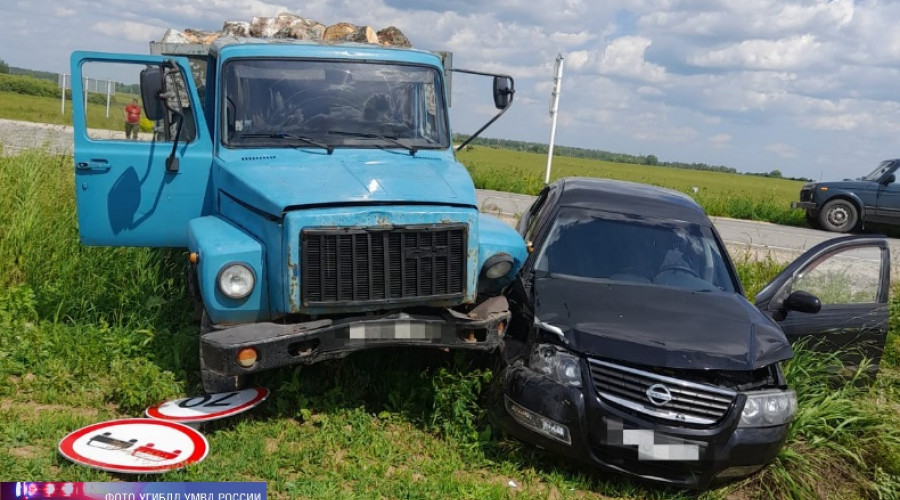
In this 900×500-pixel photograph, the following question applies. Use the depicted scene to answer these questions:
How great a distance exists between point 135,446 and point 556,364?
108 inches

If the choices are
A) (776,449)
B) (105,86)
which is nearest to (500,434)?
(776,449)

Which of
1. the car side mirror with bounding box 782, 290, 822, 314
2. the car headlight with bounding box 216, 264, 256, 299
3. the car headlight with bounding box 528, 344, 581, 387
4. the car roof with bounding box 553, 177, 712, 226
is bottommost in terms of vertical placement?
the car headlight with bounding box 528, 344, 581, 387

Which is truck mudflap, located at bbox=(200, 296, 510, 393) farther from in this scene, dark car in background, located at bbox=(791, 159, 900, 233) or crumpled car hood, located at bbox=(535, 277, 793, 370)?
dark car in background, located at bbox=(791, 159, 900, 233)

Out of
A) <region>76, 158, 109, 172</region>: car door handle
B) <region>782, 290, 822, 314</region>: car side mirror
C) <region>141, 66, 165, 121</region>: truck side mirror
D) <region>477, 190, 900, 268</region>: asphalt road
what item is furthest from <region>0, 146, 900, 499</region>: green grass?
<region>477, 190, 900, 268</region>: asphalt road

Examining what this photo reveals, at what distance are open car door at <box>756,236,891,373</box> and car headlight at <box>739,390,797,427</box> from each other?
4.17 feet

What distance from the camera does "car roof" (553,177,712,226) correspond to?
6.81 meters

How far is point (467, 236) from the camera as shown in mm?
5332

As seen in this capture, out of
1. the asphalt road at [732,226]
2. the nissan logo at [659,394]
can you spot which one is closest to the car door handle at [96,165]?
the nissan logo at [659,394]

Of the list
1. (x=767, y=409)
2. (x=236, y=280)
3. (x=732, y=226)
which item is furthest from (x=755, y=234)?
(x=236, y=280)

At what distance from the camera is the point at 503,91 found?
697 centimetres

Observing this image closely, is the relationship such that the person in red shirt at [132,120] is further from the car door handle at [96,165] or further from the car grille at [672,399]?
the car grille at [672,399]

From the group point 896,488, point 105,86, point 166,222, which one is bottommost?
point 896,488

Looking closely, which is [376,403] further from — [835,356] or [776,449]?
[835,356]

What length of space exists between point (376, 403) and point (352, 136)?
211 centimetres
